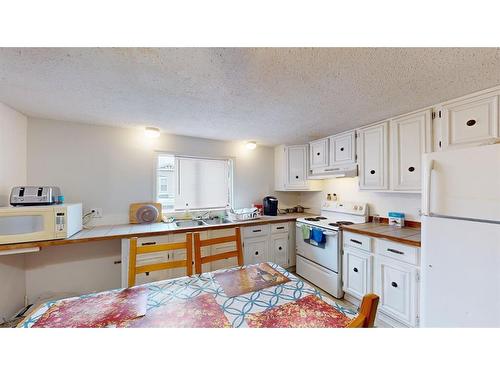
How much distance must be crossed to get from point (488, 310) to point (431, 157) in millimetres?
913

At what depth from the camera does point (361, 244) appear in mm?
1915

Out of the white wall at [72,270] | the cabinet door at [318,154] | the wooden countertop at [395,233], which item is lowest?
the white wall at [72,270]

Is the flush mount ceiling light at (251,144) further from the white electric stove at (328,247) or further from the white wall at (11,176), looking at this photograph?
the white wall at (11,176)

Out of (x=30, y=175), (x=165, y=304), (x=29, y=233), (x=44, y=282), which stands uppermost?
(x=30, y=175)

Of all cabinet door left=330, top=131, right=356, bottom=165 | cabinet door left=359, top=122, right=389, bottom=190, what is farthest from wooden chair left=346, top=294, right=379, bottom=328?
cabinet door left=330, top=131, right=356, bottom=165

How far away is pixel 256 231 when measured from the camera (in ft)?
8.24

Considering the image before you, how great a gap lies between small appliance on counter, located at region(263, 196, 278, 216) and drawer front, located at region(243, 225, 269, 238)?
1.48 feet

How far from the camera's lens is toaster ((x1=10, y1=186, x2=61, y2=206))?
1.54 meters

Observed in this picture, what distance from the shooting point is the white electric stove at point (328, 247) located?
7.00ft

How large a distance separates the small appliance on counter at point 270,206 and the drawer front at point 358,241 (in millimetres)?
1162

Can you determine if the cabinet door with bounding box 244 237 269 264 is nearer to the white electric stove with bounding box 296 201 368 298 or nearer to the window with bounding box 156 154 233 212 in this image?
the white electric stove with bounding box 296 201 368 298

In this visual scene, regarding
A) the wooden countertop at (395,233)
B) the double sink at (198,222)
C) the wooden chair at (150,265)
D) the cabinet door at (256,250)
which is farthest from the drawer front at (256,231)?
the wooden chair at (150,265)
